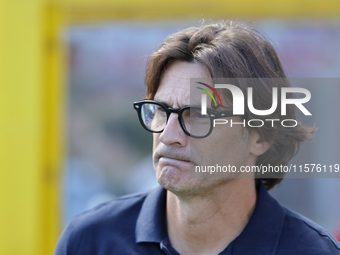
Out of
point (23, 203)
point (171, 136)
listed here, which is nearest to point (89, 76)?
point (23, 203)

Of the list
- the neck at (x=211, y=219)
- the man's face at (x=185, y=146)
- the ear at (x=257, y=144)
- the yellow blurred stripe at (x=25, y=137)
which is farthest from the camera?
the yellow blurred stripe at (x=25, y=137)

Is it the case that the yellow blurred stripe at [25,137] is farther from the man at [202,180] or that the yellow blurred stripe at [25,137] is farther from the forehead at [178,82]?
the forehead at [178,82]

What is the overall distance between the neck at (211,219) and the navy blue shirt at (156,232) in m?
0.06

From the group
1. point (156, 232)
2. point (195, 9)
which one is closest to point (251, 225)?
point (156, 232)

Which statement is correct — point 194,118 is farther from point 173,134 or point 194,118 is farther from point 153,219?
point 153,219

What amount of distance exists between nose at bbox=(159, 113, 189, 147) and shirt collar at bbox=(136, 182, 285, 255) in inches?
15.8

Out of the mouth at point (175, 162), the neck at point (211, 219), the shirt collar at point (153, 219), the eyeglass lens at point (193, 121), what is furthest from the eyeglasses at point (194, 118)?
the shirt collar at point (153, 219)

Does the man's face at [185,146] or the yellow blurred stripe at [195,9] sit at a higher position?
the yellow blurred stripe at [195,9]

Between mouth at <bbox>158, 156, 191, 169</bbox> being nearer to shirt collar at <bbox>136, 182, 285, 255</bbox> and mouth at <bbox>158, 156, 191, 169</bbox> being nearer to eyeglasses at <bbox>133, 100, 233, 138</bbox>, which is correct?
eyeglasses at <bbox>133, 100, 233, 138</bbox>

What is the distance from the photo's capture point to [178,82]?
203 centimetres

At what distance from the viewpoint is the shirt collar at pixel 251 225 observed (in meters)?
1.95

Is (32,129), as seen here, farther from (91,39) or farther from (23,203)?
(91,39)

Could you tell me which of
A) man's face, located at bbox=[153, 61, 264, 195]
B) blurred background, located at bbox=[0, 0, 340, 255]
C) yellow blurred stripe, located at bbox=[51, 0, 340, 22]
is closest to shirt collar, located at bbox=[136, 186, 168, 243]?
man's face, located at bbox=[153, 61, 264, 195]

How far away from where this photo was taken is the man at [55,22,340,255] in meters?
1.94
